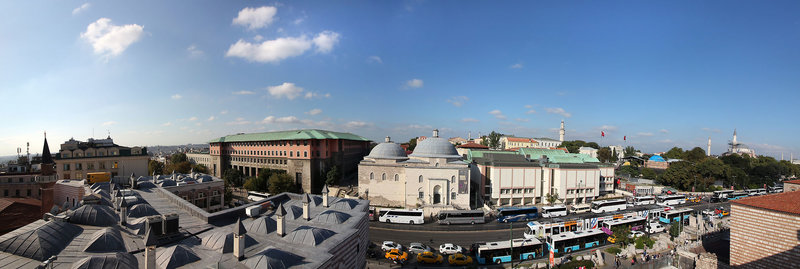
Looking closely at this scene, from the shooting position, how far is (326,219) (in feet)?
49.4

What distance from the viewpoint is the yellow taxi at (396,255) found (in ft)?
65.9

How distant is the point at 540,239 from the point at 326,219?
16.8 metres

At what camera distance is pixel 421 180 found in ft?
111

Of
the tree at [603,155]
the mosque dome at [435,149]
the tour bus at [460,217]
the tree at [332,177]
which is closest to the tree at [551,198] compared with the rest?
the mosque dome at [435,149]

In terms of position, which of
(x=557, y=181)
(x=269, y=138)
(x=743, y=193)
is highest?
(x=269, y=138)

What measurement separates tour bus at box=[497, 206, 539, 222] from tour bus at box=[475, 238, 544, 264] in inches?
303

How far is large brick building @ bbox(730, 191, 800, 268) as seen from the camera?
15.7 metres

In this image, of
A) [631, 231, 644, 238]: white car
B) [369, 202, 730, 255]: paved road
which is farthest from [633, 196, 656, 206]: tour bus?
[369, 202, 730, 255]: paved road

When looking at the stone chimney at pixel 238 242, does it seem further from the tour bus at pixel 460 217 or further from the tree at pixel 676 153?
the tree at pixel 676 153

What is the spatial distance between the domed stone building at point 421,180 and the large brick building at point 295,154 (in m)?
11.5

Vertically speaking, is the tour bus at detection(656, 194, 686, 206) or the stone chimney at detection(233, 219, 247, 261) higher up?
the stone chimney at detection(233, 219, 247, 261)

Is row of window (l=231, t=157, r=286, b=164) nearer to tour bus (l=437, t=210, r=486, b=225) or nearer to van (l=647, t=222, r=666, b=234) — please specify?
tour bus (l=437, t=210, r=486, b=225)

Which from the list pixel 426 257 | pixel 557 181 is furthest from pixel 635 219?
pixel 426 257

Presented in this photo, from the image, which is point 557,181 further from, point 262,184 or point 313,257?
point 262,184
